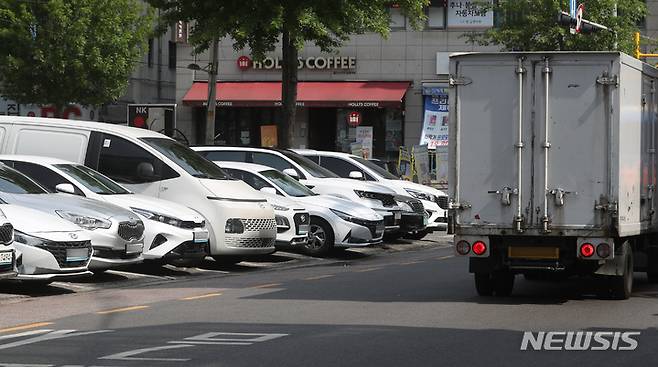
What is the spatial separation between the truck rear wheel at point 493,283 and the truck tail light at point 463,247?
2.72ft

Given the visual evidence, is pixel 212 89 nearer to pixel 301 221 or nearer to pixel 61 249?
pixel 301 221

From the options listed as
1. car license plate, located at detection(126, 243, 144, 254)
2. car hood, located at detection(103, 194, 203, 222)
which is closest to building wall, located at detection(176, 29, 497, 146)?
car hood, located at detection(103, 194, 203, 222)

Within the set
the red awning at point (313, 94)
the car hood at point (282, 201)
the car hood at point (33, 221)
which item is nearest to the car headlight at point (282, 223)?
the car hood at point (282, 201)

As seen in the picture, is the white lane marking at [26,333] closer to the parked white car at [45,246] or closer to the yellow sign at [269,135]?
the parked white car at [45,246]

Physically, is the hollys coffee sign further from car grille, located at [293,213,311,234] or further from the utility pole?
car grille, located at [293,213,311,234]

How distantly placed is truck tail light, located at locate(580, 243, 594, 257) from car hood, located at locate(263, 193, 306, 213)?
8.00 meters

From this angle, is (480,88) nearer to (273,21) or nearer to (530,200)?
(530,200)

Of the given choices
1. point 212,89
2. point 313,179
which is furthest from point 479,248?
point 212,89

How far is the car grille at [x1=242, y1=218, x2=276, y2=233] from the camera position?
64.7 feet

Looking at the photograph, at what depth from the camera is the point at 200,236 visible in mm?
18453

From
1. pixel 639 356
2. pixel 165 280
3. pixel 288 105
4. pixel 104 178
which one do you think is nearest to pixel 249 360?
pixel 639 356

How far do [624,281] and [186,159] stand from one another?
7.93 metres

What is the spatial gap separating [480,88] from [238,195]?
620 cm

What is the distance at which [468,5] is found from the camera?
156ft
